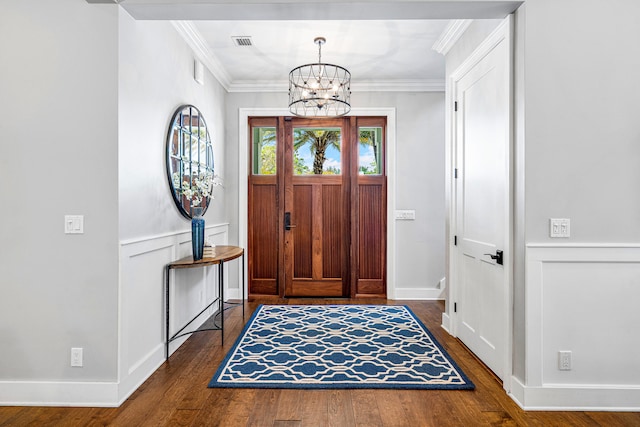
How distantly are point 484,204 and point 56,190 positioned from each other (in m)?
2.86

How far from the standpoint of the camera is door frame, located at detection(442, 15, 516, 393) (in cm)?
252

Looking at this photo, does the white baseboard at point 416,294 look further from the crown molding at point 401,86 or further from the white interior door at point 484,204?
the crown molding at point 401,86

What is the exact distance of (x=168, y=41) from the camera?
322cm

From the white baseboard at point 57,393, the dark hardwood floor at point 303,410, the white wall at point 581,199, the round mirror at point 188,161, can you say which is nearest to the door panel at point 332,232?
the round mirror at point 188,161

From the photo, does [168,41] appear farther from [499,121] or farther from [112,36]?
[499,121]

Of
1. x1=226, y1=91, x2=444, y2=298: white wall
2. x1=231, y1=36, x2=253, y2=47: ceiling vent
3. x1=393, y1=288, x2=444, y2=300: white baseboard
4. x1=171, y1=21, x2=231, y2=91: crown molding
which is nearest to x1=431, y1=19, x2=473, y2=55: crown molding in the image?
x1=226, y1=91, x2=444, y2=298: white wall

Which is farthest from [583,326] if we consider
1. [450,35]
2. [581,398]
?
[450,35]

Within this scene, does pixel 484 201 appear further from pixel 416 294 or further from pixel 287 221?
pixel 287 221

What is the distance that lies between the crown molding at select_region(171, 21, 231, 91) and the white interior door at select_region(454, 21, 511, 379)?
2378 millimetres

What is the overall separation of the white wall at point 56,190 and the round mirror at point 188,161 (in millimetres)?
799

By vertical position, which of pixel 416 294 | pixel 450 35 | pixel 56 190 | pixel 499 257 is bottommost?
pixel 416 294

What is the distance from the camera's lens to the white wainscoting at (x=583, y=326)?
2.36 m

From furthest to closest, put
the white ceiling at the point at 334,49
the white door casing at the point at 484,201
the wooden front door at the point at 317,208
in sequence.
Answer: the wooden front door at the point at 317,208, the white ceiling at the point at 334,49, the white door casing at the point at 484,201

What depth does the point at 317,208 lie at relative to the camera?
527 cm
